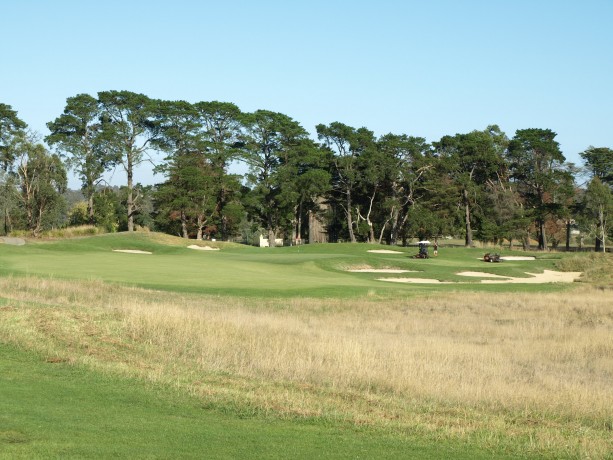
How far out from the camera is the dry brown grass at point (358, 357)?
11.8m

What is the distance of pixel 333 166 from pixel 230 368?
6958cm

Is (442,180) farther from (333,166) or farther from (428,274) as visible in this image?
(428,274)

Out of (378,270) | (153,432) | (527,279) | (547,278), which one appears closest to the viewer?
(153,432)

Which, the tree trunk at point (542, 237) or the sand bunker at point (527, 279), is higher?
the tree trunk at point (542, 237)

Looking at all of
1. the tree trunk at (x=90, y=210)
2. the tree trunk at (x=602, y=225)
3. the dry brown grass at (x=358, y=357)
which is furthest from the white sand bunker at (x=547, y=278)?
the tree trunk at (x=90, y=210)

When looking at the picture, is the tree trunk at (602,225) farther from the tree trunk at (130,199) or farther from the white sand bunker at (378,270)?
the tree trunk at (130,199)

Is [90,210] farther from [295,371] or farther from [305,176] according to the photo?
[295,371]

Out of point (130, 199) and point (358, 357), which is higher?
point (130, 199)

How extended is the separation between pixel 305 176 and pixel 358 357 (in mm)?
62207

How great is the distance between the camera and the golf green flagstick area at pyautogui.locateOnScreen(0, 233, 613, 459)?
31.1 ft

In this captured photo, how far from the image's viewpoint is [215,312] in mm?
22953

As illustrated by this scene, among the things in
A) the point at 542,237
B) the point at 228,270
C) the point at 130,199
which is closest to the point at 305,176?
the point at 130,199

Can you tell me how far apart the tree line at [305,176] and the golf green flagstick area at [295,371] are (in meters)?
45.9

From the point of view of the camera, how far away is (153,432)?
9.34 metres
